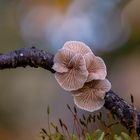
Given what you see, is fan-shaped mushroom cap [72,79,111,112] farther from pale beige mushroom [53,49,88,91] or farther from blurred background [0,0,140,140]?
blurred background [0,0,140,140]

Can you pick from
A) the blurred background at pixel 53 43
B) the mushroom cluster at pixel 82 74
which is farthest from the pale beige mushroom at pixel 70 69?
the blurred background at pixel 53 43

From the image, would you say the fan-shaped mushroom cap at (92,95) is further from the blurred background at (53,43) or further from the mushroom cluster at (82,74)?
the blurred background at (53,43)

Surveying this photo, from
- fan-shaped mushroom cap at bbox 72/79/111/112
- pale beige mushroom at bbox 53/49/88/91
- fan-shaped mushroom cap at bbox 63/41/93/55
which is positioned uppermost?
fan-shaped mushroom cap at bbox 63/41/93/55

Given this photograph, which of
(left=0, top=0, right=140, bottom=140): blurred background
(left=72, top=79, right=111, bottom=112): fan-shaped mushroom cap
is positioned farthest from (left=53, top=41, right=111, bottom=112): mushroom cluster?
(left=0, top=0, right=140, bottom=140): blurred background

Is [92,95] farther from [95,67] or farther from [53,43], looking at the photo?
[53,43]

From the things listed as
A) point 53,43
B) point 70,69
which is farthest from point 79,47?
point 53,43

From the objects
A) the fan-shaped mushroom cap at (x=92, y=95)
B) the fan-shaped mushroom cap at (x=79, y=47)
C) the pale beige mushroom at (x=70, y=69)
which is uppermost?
the fan-shaped mushroom cap at (x=79, y=47)
